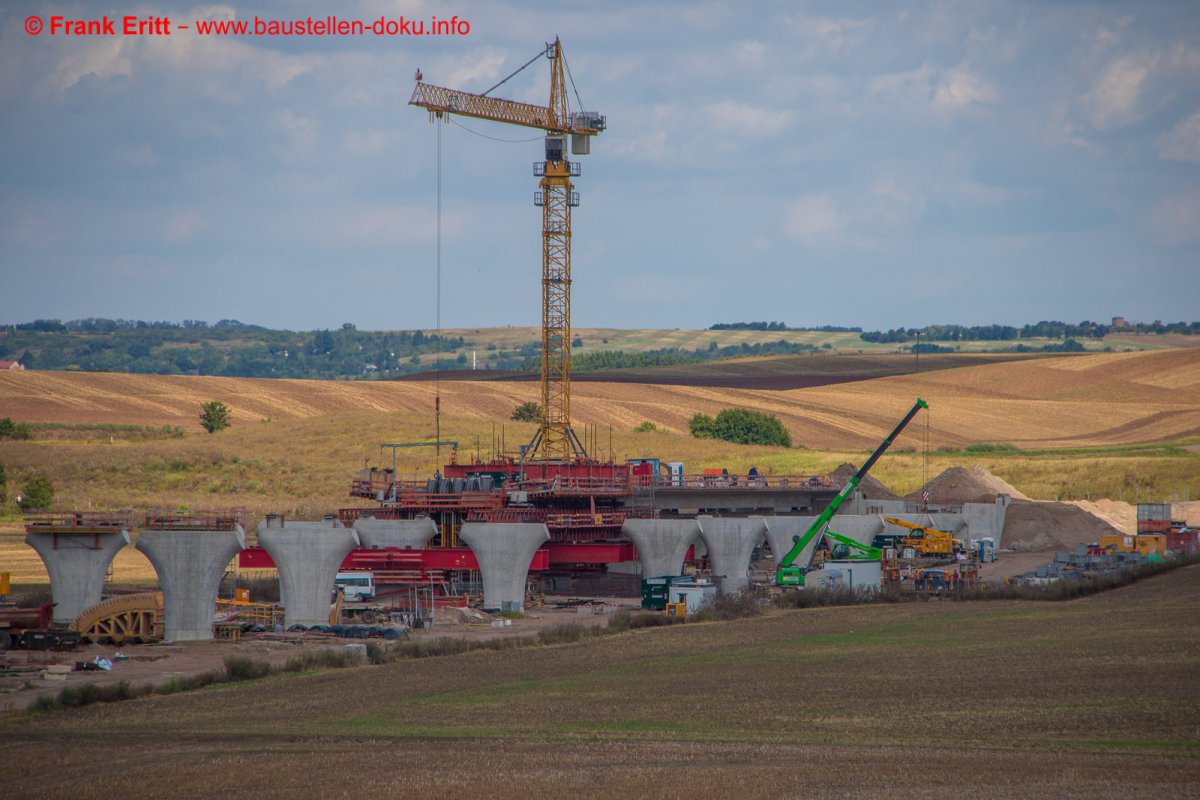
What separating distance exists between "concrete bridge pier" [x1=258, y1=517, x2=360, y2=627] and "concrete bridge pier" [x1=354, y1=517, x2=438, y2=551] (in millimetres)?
7344

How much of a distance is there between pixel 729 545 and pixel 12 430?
71471 millimetres

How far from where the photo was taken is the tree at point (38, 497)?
85.2 metres

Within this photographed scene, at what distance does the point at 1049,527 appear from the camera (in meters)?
81.9

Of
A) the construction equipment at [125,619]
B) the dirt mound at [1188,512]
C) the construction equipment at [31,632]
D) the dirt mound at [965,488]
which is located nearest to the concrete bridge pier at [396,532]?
the construction equipment at [125,619]

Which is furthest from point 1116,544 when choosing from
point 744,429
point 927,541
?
point 744,429

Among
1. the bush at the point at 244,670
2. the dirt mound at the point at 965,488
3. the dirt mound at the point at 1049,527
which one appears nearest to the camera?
the bush at the point at 244,670

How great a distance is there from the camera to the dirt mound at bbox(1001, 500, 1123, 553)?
3152 inches

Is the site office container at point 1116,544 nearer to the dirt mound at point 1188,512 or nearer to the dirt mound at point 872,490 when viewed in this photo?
the dirt mound at point 1188,512

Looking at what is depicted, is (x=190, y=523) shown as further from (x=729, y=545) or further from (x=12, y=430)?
(x=12, y=430)

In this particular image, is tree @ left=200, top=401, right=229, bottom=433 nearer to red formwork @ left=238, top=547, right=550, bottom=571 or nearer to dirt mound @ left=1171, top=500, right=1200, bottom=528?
red formwork @ left=238, top=547, right=550, bottom=571

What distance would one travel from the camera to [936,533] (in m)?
74.8

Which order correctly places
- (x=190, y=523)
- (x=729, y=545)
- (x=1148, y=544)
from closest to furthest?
(x=190, y=523), (x=729, y=545), (x=1148, y=544)

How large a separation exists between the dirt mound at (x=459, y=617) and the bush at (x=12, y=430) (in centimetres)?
6973

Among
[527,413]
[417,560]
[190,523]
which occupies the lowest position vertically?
[417,560]
